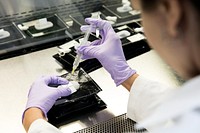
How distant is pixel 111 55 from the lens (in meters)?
1.23

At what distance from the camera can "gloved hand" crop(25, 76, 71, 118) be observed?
112 cm

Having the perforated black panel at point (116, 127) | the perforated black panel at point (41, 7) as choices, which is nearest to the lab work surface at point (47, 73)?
the perforated black panel at point (116, 127)

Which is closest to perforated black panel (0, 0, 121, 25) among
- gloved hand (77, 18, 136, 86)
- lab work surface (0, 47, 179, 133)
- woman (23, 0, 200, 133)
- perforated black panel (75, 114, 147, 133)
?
lab work surface (0, 47, 179, 133)

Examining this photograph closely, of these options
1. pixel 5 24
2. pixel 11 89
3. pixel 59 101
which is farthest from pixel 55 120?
pixel 5 24

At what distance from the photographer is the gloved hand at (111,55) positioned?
48.1 inches

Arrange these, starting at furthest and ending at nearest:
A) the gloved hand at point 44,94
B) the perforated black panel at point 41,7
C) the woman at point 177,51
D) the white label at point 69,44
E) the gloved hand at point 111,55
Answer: the perforated black panel at point 41,7
the white label at point 69,44
the gloved hand at point 111,55
the gloved hand at point 44,94
the woman at point 177,51

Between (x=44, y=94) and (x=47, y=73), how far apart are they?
10.9 inches

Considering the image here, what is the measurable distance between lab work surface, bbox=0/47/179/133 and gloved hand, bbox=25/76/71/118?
9cm

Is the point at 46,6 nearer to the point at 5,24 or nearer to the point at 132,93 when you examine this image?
the point at 5,24

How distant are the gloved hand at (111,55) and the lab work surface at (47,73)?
86 mm

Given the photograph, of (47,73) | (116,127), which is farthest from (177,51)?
(47,73)

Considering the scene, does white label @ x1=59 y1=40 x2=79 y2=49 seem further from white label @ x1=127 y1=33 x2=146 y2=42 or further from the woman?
the woman

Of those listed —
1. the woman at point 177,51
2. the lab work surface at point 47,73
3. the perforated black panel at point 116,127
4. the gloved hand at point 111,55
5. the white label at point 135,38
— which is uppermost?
the woman at point 177,51

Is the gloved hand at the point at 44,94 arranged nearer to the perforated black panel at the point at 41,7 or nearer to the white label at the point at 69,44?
the white label at the point at 69,44
